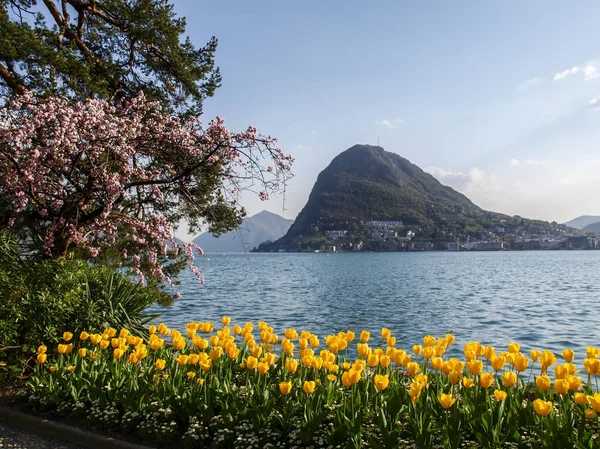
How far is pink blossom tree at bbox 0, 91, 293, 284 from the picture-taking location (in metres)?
7.35

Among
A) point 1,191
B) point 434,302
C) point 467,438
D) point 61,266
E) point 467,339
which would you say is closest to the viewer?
point 467,438

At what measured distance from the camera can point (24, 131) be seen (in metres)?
7.09

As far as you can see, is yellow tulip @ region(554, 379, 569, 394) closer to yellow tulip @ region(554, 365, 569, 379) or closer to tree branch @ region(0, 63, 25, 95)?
yellow tulip @ region(554, 365, 569, 379)

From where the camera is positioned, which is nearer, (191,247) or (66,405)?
(66,405)

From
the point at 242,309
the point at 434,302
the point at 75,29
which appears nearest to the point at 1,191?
the point at 75,29

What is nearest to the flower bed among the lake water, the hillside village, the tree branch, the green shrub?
the green shrub

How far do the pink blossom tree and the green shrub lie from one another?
1.20 metres

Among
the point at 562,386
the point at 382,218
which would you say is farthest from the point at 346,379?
the point at 382,218

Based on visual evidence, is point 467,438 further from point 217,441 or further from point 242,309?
point 242,309

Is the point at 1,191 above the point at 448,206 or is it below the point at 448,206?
below

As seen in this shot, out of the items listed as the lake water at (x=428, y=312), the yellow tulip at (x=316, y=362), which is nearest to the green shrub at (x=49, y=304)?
the yellow tulip at (x=316, y=362)

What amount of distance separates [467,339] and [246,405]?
41.7 feet

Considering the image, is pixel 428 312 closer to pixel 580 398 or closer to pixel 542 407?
pixel 580 398

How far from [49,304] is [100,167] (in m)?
2.53
